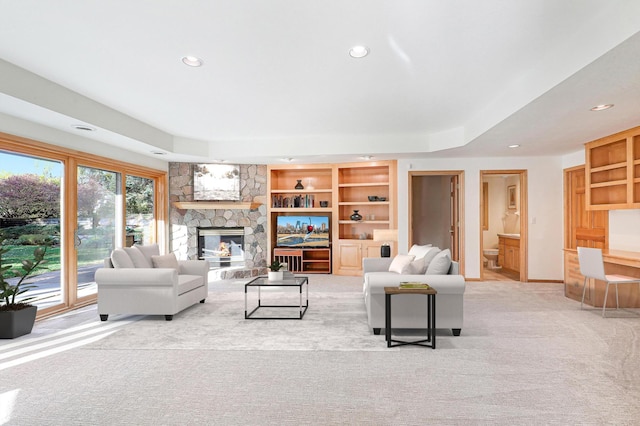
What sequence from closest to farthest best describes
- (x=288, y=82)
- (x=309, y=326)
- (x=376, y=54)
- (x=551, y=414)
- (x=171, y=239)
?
(x=551, y=414) → (x=376, y=54) → (x=288, y=82) → (x=309, y=326) → (x=171, y=239)

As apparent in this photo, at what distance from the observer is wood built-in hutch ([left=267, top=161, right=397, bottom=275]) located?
7723 millimetres

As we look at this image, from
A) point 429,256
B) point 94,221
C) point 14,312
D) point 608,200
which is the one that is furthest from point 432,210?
point 14,312

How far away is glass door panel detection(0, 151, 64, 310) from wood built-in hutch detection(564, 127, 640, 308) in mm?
6963

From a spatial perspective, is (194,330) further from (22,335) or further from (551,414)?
(551,414)

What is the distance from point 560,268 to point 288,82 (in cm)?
625

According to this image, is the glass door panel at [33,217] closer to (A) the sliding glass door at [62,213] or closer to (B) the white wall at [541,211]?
(A) the sliding glass door at [62,213]

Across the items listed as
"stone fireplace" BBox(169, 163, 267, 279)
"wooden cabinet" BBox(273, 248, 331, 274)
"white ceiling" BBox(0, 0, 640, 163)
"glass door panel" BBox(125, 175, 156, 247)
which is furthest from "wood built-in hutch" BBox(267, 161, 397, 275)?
"glass door panel" BBox(125, 175, 156, 247)

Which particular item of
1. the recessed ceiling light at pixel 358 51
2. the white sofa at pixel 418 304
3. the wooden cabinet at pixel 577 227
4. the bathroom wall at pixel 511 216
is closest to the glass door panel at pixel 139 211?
the white sofa at pixel 418 304

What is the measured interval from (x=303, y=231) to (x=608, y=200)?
534 centimetres

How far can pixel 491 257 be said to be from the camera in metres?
9.31

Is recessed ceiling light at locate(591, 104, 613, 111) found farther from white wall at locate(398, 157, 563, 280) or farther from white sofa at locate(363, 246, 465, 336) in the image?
white wall at locate(398, 157, 563, 280)

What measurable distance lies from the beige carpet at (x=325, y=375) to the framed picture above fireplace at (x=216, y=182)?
12.0 ft

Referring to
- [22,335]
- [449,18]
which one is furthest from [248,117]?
[22,335]

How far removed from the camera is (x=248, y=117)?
525 cm
